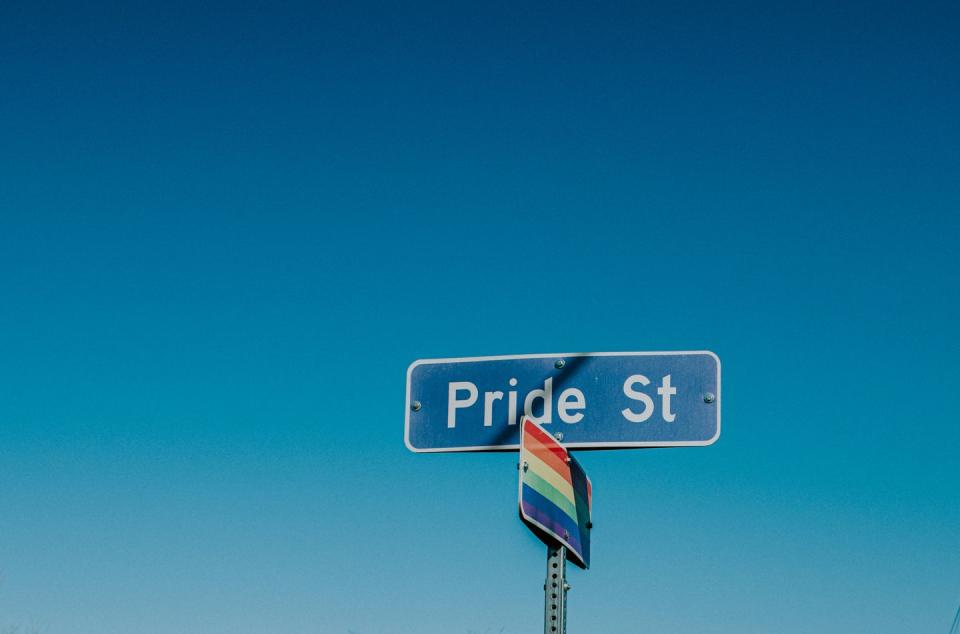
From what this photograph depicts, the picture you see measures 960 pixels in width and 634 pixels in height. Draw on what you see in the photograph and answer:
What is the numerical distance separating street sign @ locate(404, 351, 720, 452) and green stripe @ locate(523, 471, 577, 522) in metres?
0.24

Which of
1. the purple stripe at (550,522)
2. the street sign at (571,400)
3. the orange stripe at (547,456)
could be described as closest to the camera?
the purple stripe at (550,522)

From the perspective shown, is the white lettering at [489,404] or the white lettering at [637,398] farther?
the white lettering at [489,404]

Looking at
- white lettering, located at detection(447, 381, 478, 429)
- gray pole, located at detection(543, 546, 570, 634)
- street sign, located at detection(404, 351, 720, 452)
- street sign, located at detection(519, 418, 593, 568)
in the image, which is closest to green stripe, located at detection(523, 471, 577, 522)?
street sign, located at detection(519, 418, 593, 568)

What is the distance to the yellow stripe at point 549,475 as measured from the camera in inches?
126

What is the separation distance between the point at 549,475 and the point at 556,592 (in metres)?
0.32

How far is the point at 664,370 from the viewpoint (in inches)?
142

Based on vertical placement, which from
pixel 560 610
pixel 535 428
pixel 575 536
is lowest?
pixel 560 610

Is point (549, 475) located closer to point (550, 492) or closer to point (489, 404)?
point (550, 492)

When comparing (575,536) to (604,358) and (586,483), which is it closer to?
(586,483)

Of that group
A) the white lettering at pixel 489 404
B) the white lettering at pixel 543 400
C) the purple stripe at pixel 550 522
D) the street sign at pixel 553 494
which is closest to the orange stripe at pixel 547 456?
the street sign at pixel 553 494

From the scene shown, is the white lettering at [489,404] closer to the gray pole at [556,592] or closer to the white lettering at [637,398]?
the white lettering at [637,398]

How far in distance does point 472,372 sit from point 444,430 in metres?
0.21

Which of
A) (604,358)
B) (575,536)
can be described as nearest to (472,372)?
(604,358)

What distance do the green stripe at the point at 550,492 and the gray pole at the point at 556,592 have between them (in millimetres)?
121
